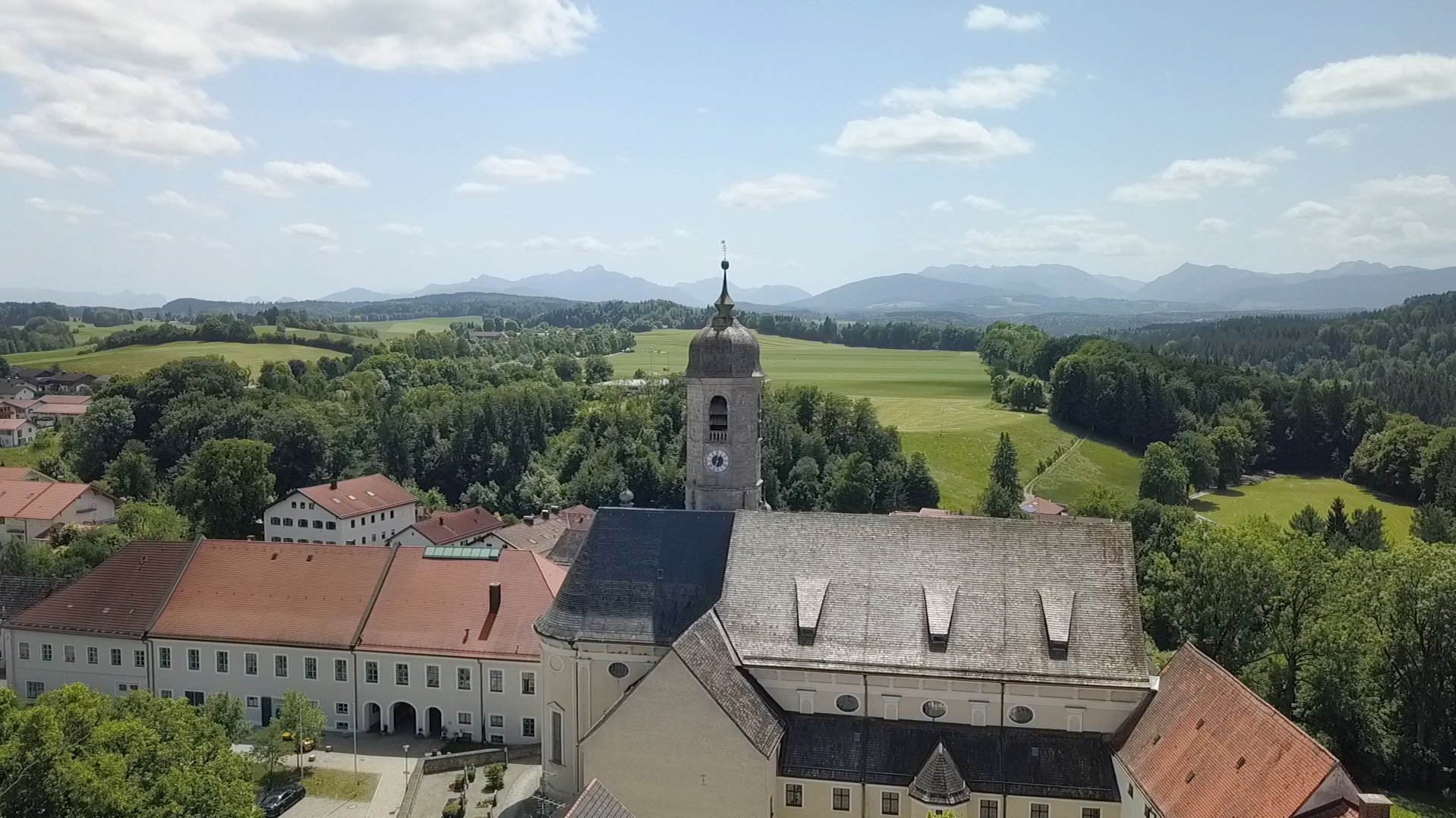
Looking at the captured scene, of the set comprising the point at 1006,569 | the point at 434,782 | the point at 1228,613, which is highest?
the point at 1006,569

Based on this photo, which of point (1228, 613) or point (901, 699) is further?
point (1228, 613)

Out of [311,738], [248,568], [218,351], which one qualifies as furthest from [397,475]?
[218,351]

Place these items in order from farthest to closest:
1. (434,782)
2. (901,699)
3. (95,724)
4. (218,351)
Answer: (218,351) → (434,782) → (901,699) → (95,724)

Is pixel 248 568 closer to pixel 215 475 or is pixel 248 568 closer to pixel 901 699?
pixel 901 699

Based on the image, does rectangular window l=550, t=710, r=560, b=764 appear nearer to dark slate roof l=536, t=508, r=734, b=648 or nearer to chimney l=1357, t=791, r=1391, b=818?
dark slate roof l=536, t=508, r=734, b=648

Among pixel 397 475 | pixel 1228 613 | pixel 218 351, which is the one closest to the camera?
pixel 1228 613

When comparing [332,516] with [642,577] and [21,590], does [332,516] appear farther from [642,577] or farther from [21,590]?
[642,577]

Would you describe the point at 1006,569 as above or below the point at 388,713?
above
